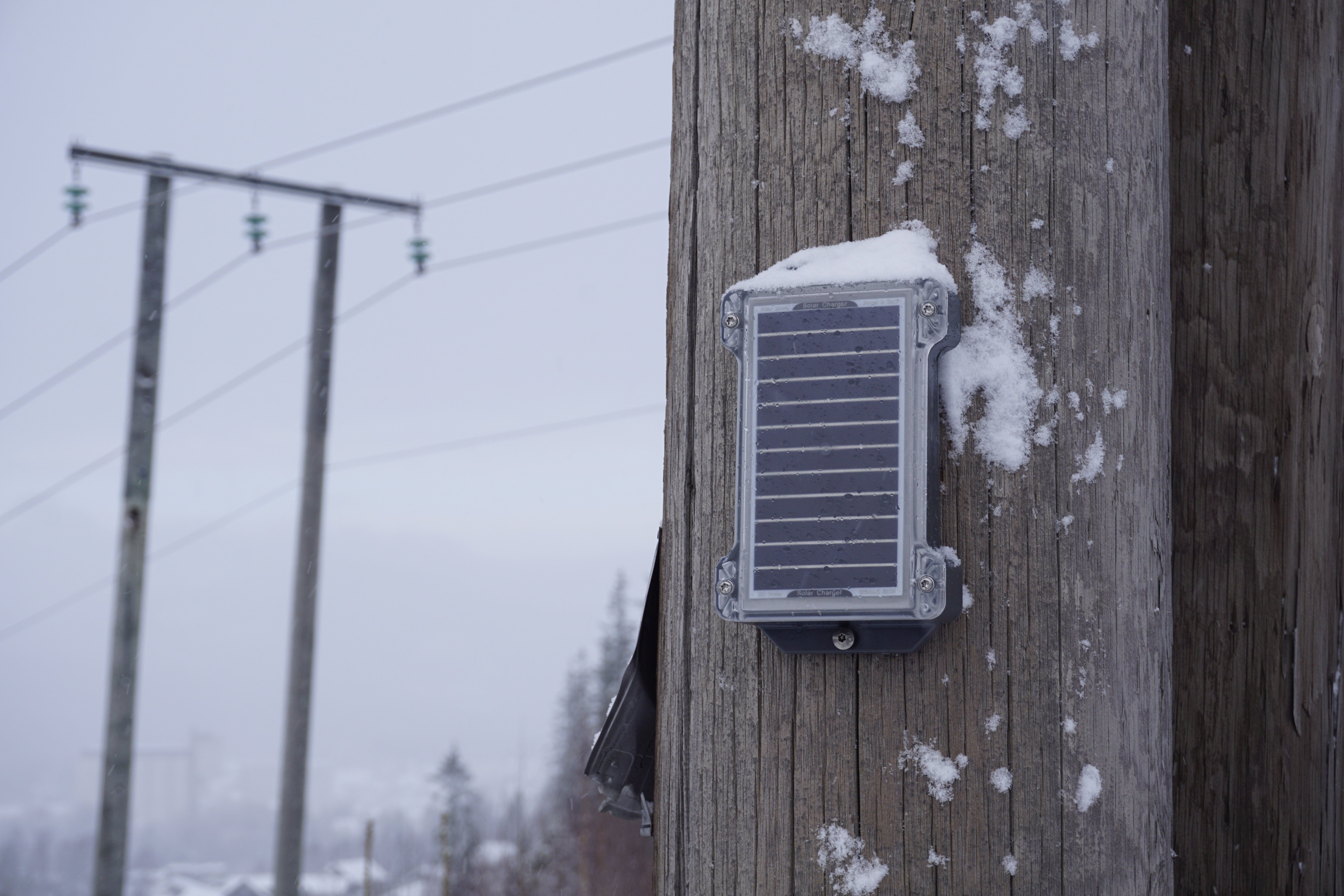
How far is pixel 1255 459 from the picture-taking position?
1462 mm

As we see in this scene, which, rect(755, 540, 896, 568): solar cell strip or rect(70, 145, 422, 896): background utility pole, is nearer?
rect(755, 540, 896, 568): solar cell strip

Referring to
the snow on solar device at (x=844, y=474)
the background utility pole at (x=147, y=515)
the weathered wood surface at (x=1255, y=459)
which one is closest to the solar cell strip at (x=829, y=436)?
the snow on solar device at (x=844, y=474)

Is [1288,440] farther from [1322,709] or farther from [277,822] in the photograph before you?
[277,822]

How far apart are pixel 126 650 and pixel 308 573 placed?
5.04 feet

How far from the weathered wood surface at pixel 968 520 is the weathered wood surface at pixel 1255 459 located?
9.0 inches

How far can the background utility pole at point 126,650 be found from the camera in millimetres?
8648

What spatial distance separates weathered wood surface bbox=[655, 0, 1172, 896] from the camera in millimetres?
1121

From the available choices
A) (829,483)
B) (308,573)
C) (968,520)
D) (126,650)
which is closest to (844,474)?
(829,483)

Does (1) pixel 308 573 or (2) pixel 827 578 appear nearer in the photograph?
(2) pixel 827 578

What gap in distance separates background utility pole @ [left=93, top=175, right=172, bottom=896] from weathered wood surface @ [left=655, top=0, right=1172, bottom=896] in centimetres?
849

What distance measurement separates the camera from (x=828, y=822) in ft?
3.82

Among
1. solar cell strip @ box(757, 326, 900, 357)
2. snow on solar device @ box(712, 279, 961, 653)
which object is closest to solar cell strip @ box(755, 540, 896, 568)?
snow on solar device @ box(712, 279, 961, 653)

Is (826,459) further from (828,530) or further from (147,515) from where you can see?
(147,515)

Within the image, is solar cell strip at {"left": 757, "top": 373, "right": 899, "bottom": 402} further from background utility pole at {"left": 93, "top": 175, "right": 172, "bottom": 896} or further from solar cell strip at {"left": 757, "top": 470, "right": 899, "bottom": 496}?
background utility pole at {"left": 93, "top": 175, "right": 172, "bottom": 896}
